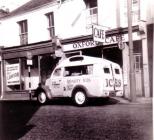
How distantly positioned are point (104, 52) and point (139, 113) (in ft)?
19.0

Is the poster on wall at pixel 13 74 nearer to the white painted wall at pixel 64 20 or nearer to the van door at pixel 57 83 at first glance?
the white painted wall at pixel 64 20

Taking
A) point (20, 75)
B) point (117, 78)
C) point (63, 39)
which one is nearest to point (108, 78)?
point (117, 78)

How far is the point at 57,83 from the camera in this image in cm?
1218

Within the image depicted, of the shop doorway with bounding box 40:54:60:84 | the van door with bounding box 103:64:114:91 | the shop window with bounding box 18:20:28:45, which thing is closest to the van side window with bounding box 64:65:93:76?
the van door with bounding box 103:64:114:91

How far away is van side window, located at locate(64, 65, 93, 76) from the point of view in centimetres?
1133

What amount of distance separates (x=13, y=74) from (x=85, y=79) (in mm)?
8224

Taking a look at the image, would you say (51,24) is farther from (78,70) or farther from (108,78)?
(108,78)

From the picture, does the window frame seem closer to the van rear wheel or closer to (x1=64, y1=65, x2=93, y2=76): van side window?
the van rear wheel

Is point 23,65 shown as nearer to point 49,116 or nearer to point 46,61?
point 46,61

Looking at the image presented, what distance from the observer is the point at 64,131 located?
727 centimetres

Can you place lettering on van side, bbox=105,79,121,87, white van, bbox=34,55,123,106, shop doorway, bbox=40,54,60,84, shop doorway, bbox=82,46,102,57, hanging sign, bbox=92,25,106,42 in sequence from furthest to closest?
shop doorway, bbox=40,54,60,84
shop doorway, bbox=82,46,102,57
hanging sign, bbox=92,25,106,42
lettering on van side, bbox=105,79,121,87
white van, bbox=34,55,123,106

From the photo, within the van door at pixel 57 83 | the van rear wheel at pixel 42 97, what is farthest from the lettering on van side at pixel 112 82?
the van rear wheel at pixel 42 97

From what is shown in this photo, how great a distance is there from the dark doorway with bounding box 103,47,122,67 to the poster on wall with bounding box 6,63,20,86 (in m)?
6.13

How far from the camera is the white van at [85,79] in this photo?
1105 centimetres
